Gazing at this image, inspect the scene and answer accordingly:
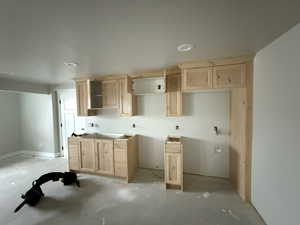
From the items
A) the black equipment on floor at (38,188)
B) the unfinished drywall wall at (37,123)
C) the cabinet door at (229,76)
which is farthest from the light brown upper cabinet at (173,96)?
the unfinished drywall wall at (37,123)

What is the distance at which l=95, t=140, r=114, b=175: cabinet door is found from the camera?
10.6ft

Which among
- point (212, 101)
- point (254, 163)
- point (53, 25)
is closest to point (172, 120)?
point (212, 101)

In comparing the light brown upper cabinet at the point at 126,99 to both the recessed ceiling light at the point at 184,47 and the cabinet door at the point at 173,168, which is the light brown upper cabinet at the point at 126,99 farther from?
the recessed ceiling light at the point at 184,47

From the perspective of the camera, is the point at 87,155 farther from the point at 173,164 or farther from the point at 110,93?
the point at 173,164

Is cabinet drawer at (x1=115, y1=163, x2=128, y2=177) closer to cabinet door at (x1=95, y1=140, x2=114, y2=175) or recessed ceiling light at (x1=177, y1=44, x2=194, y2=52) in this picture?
cabinet door at (x1=95, y1=140, x2=114, y2=175)

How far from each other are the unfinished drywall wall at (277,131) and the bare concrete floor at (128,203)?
0.53 meters

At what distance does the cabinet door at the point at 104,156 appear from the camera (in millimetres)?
3217

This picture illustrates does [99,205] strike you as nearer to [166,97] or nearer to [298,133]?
[166,97]

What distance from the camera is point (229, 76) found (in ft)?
7.70

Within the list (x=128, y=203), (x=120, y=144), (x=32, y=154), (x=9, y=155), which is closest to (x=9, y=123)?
(x=9, y=155)

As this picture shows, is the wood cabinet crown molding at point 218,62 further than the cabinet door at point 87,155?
No

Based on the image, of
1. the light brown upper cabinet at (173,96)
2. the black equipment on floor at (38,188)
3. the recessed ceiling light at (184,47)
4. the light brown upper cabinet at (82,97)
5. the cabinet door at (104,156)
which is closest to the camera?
the recessed ceiling light at (184,47)

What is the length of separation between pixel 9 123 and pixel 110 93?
3.95m

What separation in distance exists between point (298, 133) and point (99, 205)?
9.20 feet
